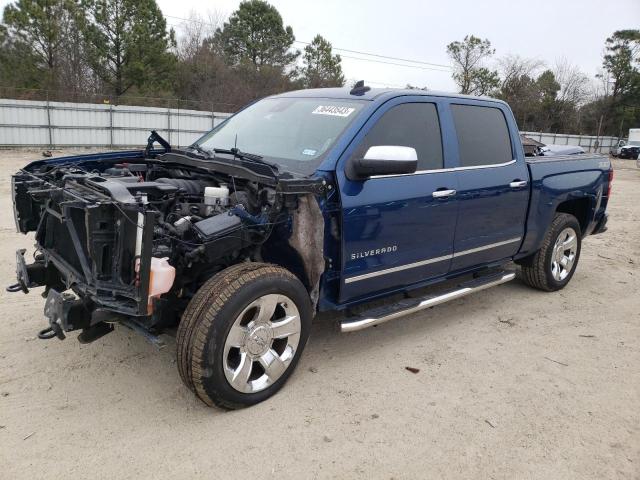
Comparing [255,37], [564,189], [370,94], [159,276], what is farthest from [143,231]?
[255,37]

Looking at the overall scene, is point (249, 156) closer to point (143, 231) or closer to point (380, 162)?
point (380, 162)

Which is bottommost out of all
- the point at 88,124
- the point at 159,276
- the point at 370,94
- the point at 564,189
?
the point at 159,276

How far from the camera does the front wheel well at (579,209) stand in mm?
5754

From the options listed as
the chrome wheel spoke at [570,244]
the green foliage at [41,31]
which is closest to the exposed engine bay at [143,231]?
the chrome wheel spoke at [570,244]

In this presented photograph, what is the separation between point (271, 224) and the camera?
322 centimetres

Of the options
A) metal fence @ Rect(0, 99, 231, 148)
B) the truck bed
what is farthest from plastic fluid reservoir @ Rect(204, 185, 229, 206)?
metal fence @ Rect(0, 99, 231, 148)

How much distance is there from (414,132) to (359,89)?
0.56 m

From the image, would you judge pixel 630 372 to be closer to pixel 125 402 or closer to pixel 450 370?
pixel 450 370

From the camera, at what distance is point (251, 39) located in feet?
132

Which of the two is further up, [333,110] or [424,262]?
[333,110]

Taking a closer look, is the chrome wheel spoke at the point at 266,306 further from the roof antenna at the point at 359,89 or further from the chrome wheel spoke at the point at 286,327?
the roof antenna at the point at 359,89

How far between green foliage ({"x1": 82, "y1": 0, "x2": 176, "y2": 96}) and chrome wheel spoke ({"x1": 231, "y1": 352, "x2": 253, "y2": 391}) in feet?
101

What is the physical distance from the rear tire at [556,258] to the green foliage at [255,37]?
3699 centimetres

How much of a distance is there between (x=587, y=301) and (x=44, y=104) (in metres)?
21.3
